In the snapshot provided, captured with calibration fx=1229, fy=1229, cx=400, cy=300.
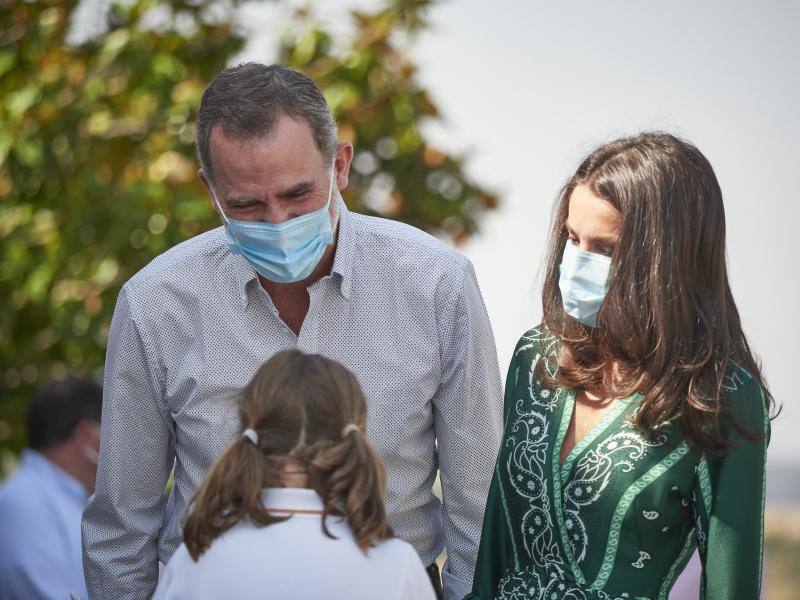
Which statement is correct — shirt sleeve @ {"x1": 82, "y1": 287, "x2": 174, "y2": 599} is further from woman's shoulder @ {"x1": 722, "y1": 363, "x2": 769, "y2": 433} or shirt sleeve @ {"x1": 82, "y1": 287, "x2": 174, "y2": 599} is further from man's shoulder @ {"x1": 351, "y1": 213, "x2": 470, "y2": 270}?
woman's shoulder @ {"x1": 722, "y1": 363, "x2": 769, "y2": 433}

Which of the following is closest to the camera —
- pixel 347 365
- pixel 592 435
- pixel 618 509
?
pixel 618 509

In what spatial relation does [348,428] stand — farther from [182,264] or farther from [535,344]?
[182,264]

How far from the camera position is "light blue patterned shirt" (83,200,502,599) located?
10.8 ft

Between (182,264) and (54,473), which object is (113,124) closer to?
(54,473)

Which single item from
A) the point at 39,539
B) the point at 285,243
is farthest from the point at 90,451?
the point at 285,243

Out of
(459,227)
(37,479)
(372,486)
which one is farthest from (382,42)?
(372,486)

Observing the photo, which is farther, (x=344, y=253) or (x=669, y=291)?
(x=344, y=253)

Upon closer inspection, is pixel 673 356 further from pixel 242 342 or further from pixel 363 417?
pixel 242 342

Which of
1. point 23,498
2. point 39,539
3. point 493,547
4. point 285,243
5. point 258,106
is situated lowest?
point 39,539

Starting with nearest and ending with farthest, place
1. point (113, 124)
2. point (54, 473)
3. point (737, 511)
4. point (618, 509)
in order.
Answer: point (737, 511)
point (618, 509)
point (54, 473)
point (113, 124)

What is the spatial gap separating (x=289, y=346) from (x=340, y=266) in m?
0.26

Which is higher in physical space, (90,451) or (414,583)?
(414,583)

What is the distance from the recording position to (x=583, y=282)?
298 centimetres

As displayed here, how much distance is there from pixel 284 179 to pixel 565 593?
1.24 metres
